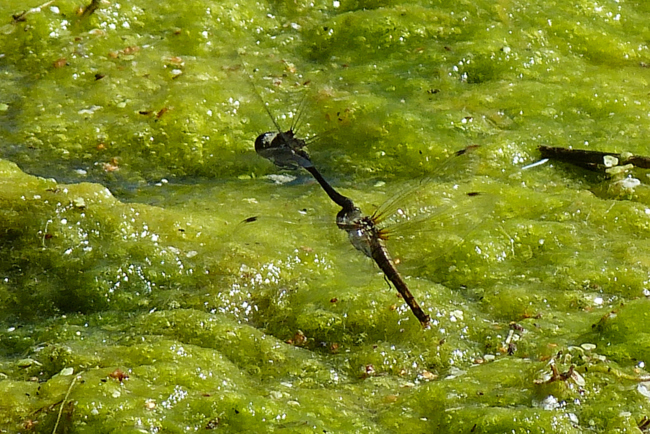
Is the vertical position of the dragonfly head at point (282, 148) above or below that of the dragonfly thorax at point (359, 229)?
below

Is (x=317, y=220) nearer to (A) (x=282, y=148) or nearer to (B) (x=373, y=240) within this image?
(B) (x=373, y=240)

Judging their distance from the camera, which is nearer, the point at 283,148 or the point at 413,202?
the point at 413,202

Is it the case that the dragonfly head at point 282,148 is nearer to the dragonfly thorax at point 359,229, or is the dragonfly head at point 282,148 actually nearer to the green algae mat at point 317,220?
the green algae mat at point 317,220

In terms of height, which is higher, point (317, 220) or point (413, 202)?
point (413, 202)

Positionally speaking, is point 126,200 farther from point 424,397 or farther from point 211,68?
point 424,397

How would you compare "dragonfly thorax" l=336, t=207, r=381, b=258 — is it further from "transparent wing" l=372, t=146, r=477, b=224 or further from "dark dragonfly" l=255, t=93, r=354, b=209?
"dark dragonfly" l=255, t=93, r=354, b=209

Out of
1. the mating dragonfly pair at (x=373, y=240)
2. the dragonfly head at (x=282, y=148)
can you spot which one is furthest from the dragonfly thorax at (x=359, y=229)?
the dragonfly head at (x=282, y=148)

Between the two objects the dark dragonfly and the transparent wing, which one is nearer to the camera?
the transparent wing

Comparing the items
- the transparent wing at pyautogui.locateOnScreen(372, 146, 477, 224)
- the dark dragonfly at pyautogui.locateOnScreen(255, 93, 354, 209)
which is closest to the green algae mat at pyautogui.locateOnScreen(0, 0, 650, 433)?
the transparent wing at pyautogui.locateOnScreen(372, 146, 477, 224)

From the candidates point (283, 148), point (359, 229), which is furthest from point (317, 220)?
point (283, 148)

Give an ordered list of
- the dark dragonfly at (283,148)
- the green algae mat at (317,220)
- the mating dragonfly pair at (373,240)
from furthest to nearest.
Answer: the dark dragonfly at (283,148) → the mating dragonfly pair at (373,240) → the green algae mat at (317,220)
